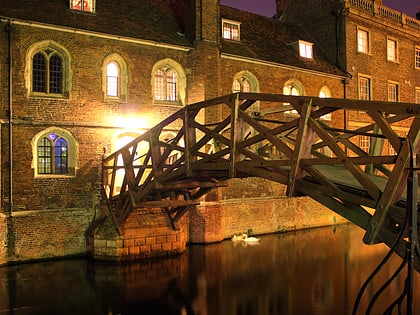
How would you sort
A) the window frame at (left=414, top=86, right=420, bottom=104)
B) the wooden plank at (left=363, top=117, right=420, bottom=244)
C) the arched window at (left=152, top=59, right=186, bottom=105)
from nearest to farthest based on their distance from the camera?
the wooden plank at (left=363, top=117, right=420, bottom=244)
the arched window at (left=152, top=59, right=186, bottom=105)
the window frame at (left=414, top=86, right=420, bottom=104)

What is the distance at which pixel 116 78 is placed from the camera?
1742cm

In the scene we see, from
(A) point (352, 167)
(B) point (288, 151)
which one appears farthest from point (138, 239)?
(A) point (352, 167)

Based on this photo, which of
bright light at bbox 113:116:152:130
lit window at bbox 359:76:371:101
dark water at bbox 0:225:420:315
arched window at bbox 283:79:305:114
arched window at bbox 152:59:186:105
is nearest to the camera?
dark water at bbox 0:225:420:315

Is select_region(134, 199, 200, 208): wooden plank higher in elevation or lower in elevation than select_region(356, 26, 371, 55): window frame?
lower

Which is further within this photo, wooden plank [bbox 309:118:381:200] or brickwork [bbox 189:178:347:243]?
brickwork [bbox 189:178:347:243]

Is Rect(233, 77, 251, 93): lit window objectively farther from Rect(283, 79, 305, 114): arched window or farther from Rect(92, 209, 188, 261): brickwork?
Rect(92, 209, 188, 261): brickwork

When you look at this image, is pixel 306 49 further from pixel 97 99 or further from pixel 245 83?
pixel 97 99

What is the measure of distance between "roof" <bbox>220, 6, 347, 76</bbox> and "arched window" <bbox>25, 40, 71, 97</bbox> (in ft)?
23.4

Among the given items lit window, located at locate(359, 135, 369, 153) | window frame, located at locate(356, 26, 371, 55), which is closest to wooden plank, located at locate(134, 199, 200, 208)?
lit window, located at locate(359, 135, 369, 153)

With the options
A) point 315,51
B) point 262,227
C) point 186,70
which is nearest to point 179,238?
point 262,227

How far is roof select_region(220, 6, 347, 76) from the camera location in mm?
21312

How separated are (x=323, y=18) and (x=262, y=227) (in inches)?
516

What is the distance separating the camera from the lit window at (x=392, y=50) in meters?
27.0

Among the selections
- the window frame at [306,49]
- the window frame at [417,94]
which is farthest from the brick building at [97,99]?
the window frame at [417,94]
